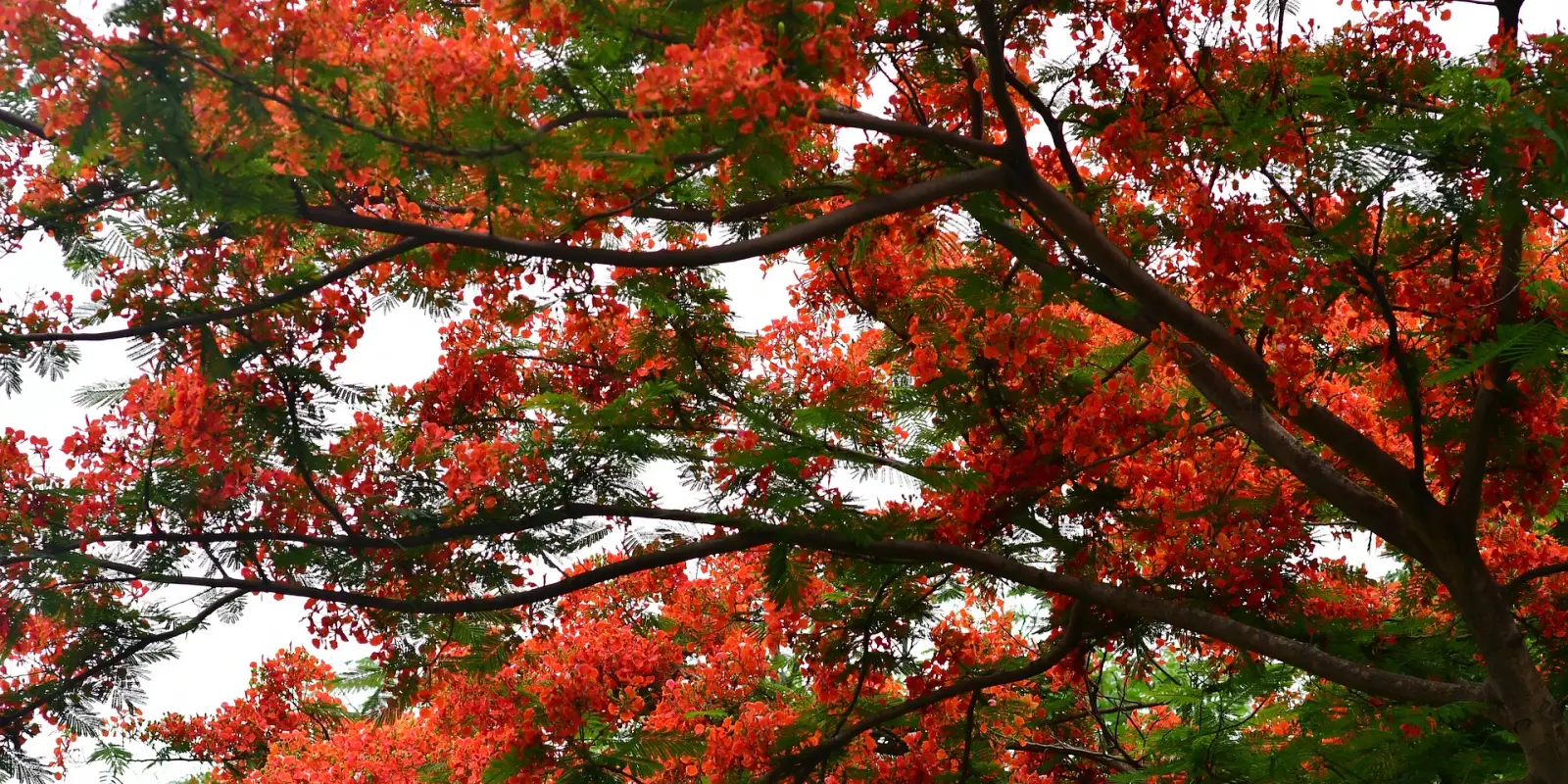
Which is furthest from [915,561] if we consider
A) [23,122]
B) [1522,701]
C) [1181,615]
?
[23,122]

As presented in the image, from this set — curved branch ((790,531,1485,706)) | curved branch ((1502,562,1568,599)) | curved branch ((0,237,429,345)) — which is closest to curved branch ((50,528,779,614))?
curved branch ((790,531,1485,706))

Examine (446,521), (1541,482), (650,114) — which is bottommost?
(446,521)

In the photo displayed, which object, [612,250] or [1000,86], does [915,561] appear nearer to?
[1000,86]

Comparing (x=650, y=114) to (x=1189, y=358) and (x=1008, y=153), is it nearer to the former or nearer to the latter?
(x=1008, y=153)

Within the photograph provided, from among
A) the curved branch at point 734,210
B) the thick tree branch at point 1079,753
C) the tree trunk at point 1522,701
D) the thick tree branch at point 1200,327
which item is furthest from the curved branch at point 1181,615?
the thick tree branch at point 1079,753

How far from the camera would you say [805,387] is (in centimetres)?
829

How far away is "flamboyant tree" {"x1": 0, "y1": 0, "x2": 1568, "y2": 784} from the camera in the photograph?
3646 millimetres

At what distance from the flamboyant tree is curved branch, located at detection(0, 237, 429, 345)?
0.09 feet

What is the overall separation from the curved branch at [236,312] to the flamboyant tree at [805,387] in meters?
0.03

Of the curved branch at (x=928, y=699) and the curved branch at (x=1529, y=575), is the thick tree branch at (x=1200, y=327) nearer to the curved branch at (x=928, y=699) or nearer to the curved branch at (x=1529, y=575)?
the curved branch at (x=1529, y=575)

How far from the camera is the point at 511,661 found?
782 cm

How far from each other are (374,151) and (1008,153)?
99.2 inches

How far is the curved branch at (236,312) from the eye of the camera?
12.3ft

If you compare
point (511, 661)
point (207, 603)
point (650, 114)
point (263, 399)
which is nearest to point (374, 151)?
point (650, 114)
